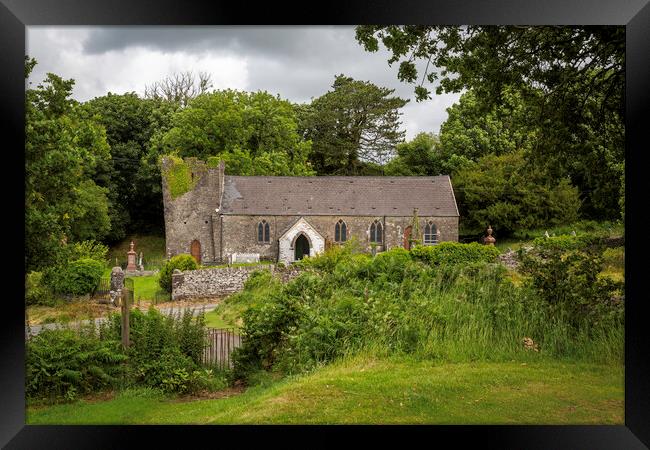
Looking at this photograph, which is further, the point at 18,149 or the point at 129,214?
Answer: the point at 129,214

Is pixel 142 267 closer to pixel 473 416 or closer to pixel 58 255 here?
pixel 58 255

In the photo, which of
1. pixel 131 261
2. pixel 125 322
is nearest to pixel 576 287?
pixel 125 322

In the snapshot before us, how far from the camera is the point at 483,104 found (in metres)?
6.76

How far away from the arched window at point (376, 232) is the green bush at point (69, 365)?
43.6 ft

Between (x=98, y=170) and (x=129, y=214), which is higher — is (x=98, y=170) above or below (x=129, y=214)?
above

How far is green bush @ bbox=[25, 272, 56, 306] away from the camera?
26.1 feet

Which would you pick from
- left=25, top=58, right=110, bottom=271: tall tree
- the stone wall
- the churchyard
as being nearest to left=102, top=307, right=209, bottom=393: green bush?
the churchyard

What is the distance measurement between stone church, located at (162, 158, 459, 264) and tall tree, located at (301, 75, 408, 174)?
118 inches

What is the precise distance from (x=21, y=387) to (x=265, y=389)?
2040 mm

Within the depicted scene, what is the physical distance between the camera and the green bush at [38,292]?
7945 mm

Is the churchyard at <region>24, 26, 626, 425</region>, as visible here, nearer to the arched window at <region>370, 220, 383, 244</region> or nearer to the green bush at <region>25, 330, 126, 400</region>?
the green bush at <region>25, 330, 126, 400</region>

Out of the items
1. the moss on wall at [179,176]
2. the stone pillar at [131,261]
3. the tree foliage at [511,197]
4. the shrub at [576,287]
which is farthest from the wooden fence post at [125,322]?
the moss on wall at [179,176]

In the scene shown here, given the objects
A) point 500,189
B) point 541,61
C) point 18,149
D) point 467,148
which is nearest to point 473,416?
point 18,149

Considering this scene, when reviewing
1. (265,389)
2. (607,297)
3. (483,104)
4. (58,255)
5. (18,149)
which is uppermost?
(483,104)
